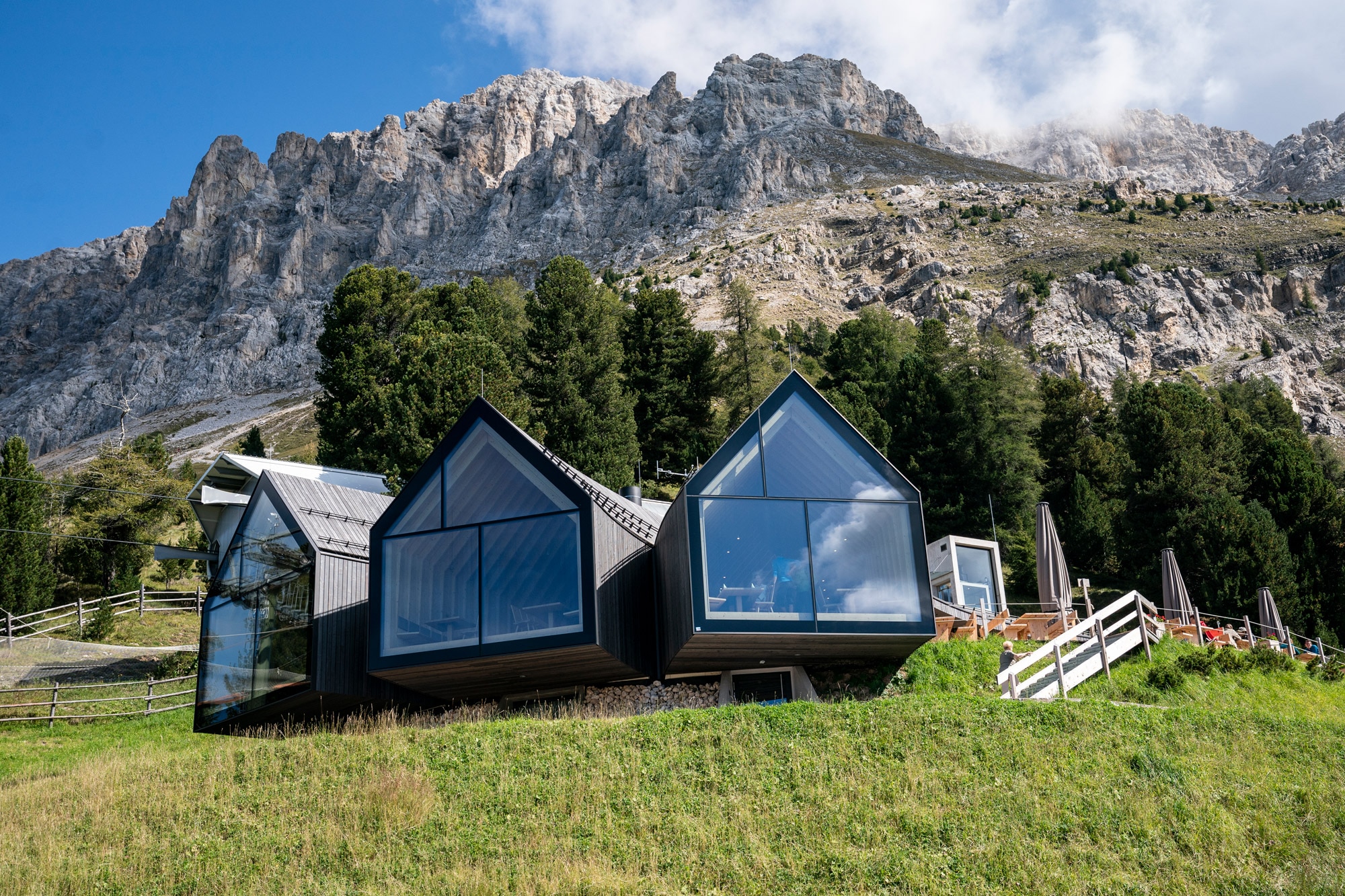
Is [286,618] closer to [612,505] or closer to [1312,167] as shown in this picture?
[612,505]

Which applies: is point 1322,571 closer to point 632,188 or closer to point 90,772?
point 90,772

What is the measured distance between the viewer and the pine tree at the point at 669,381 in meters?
40.9

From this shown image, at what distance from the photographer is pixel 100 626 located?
2775cm

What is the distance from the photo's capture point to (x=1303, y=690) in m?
18.5

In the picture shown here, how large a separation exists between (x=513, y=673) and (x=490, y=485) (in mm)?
3064

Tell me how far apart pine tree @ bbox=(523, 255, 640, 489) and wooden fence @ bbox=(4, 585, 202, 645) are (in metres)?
12.4

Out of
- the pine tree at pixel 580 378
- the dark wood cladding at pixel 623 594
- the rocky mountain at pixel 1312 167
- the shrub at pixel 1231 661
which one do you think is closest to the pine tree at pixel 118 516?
the pine tree at pixel 580 378

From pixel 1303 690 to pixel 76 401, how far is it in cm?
14307

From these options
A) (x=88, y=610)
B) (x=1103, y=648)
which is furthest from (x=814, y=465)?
(x=88, y=610)

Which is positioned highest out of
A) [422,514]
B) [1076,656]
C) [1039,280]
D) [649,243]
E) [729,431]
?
[649,243]

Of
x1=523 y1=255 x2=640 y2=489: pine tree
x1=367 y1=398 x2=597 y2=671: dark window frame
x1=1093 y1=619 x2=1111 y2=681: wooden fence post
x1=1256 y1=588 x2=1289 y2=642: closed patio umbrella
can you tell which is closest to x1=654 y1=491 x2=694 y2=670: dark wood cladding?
x1=367 y1=398 x2=597 y2=671: dark window frame

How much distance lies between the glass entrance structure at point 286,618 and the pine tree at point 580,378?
14896mm

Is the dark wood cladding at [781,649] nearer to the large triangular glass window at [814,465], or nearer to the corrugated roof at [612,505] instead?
the large triangular glass window at [814,465]

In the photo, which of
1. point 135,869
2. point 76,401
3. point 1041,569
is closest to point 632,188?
point 76,401
